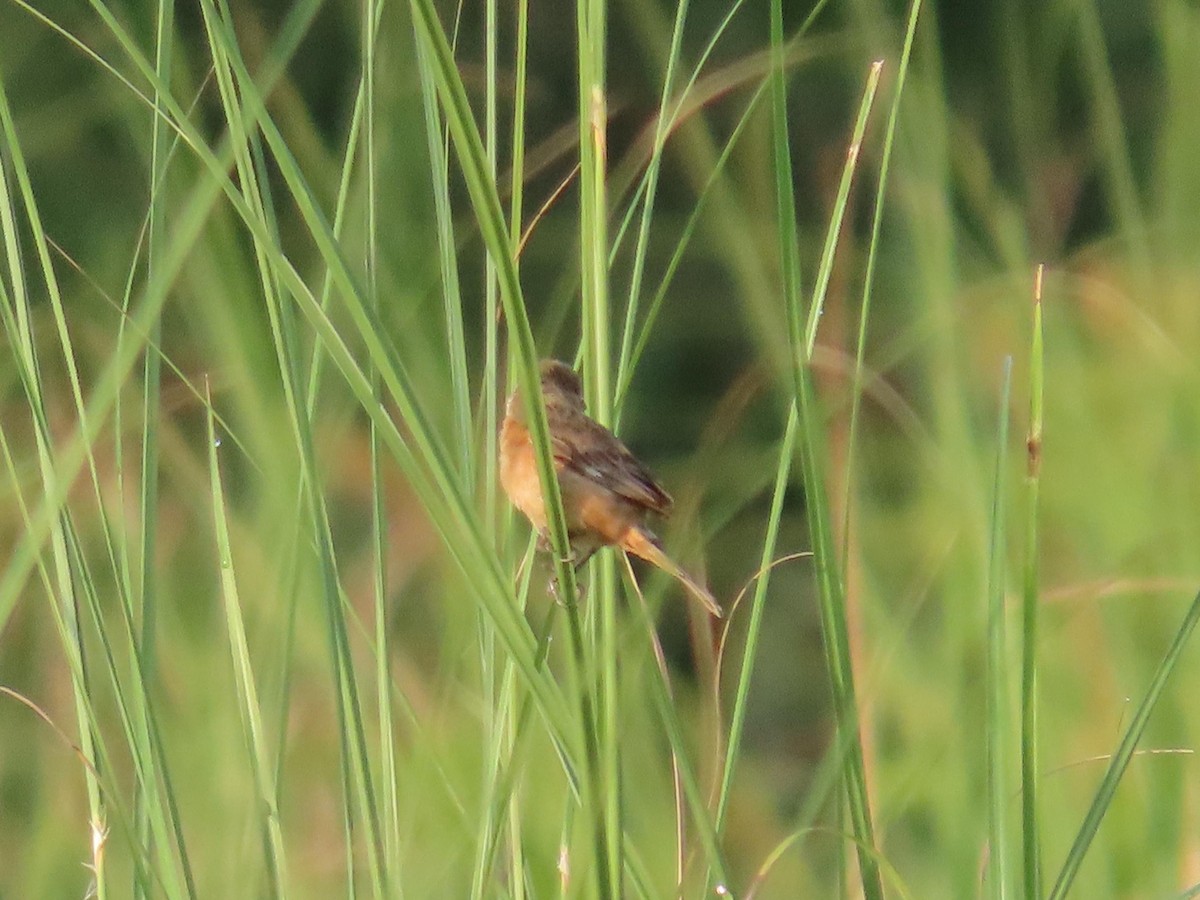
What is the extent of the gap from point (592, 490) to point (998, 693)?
2.28 ft

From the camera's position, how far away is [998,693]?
117cm

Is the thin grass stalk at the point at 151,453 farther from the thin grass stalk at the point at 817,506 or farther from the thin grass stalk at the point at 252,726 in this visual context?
the thin grass stalk at the point at 817,506

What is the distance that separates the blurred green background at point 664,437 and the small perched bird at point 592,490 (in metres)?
0.07

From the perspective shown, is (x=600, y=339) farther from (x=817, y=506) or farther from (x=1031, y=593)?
(x=1031, y=593)

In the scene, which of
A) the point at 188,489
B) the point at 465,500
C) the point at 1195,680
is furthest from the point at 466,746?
the point at 465,500

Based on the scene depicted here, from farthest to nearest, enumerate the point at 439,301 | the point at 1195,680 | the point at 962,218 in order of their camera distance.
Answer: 1. the point at 962,218
2. the point at 439,301
3. the point at 1195,680

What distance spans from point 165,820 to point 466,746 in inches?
46.1

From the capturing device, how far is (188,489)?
272 cm

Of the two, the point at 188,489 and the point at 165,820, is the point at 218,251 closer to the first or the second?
the point at 188,489

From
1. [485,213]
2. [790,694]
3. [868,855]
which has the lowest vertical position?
[790,694]

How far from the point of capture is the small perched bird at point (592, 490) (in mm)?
1713

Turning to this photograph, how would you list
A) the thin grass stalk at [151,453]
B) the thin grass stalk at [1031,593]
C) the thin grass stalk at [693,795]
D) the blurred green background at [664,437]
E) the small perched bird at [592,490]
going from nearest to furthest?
the thin grass stalk at [1031,593] < the thin grass stalk at [693,795] < the thin grass stalk at [151,453] < the blurred green background at [664,437] < the small perched bird at [592,490]

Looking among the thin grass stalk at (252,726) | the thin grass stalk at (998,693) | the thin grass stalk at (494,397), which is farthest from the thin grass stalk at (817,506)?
the thin grass stalk at (252,726)

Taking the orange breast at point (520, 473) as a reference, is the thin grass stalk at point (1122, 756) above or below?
above
